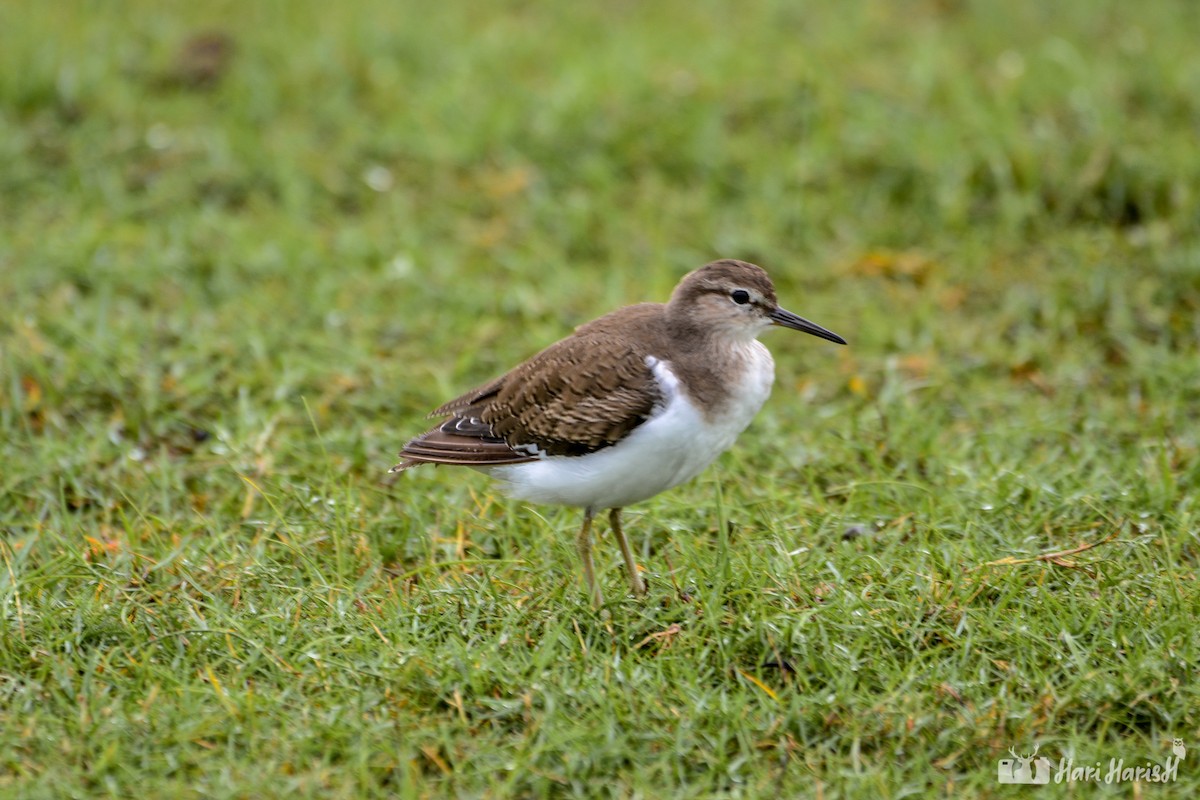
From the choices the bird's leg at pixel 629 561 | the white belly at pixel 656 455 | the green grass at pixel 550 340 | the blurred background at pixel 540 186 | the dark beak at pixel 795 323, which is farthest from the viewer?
the blurred background at pixel 540 186

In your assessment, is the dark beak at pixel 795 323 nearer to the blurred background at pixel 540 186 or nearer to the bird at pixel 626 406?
the bird at pixel 626 406

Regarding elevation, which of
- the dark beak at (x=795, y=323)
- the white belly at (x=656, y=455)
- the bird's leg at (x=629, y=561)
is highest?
the dark beak at (x=795, y=323)

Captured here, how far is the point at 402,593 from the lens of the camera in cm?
476

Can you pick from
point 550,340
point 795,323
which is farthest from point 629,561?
point 550,340

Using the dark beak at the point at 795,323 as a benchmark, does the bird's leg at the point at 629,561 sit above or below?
below

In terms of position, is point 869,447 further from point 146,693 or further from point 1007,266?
point 146,693

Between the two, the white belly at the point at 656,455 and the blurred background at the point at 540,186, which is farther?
the blurred background at the point at 540,186

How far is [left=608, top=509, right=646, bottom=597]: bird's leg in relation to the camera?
479cm

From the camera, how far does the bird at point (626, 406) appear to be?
179 inches

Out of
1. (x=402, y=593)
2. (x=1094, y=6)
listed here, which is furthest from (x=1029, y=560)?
(x=1094, y=6)

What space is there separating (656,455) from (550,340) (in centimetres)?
247

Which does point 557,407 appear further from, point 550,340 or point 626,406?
point 550,340

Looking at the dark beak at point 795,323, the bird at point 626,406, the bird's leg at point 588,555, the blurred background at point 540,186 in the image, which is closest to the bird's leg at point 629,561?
the bird at point 626,406

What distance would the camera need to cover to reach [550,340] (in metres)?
6.86
